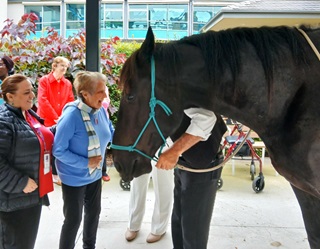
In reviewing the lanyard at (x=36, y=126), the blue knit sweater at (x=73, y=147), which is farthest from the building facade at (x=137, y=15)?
the lanyard at (x=36, y=126)

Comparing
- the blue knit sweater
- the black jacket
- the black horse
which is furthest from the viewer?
the blue knit sweater

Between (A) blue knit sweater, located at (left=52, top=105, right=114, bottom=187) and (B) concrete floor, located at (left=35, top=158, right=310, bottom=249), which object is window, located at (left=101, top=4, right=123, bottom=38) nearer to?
(B) concrete floor, located at (left=35, top=158, right=310, bottom=249)

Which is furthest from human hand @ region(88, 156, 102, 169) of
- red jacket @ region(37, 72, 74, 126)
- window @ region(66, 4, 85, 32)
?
window @ region(66, 4, 85, 32)

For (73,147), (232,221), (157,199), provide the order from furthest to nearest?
(232,221) < (157,199) < (73,147)

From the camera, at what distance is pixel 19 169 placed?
78.2 inches

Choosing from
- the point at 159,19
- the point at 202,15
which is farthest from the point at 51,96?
the point at 159,19

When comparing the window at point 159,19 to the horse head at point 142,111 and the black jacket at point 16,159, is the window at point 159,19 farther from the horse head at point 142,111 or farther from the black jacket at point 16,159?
the horse head at point 142,111

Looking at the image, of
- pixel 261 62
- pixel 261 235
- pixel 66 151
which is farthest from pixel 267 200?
pixel 261 62

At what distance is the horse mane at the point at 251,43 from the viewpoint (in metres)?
1.43

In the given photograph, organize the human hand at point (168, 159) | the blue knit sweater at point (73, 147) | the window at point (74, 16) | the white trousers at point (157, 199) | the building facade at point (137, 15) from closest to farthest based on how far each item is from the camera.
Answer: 1. the human hand at point (168, 159)
2. the blue knit sweater at point (73, 147)
3. the white trousers at point (157, 199)
4. the building facade at point (137, 15)
5. the window at point (74, 16)

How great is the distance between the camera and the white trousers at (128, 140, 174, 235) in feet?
10.0

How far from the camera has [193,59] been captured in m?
1.47

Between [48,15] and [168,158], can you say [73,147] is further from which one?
[48,15]

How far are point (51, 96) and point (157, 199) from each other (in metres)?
2.60
